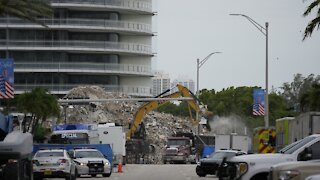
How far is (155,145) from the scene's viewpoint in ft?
308

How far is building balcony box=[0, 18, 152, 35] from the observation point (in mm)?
108812

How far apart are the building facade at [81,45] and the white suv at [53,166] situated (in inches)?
2868

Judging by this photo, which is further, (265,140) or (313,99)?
(265,140)

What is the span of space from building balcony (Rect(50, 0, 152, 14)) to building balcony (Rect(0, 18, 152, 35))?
1724mm

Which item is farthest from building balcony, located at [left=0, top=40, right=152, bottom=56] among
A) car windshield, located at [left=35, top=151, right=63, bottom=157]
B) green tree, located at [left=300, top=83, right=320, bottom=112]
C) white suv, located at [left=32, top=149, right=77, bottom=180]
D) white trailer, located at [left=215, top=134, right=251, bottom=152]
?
white suv, located at [left=32, top=149, right=77, bottom=180]

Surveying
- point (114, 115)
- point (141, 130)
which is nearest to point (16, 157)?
point (141, 130)

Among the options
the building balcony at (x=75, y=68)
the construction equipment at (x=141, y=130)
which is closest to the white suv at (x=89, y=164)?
the construction equipment at (x=141, y=130)

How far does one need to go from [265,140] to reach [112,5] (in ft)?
223

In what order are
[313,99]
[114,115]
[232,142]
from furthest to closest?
[114,115], [232,142], [313,99]

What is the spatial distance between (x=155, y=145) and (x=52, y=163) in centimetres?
5905

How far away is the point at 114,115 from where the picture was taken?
333ft

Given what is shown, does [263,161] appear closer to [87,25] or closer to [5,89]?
[5,89]

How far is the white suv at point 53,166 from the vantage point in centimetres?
3475

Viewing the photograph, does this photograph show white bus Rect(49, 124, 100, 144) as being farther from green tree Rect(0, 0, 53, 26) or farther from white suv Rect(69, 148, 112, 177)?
green tree Rect(0, 0, 53, 26)
